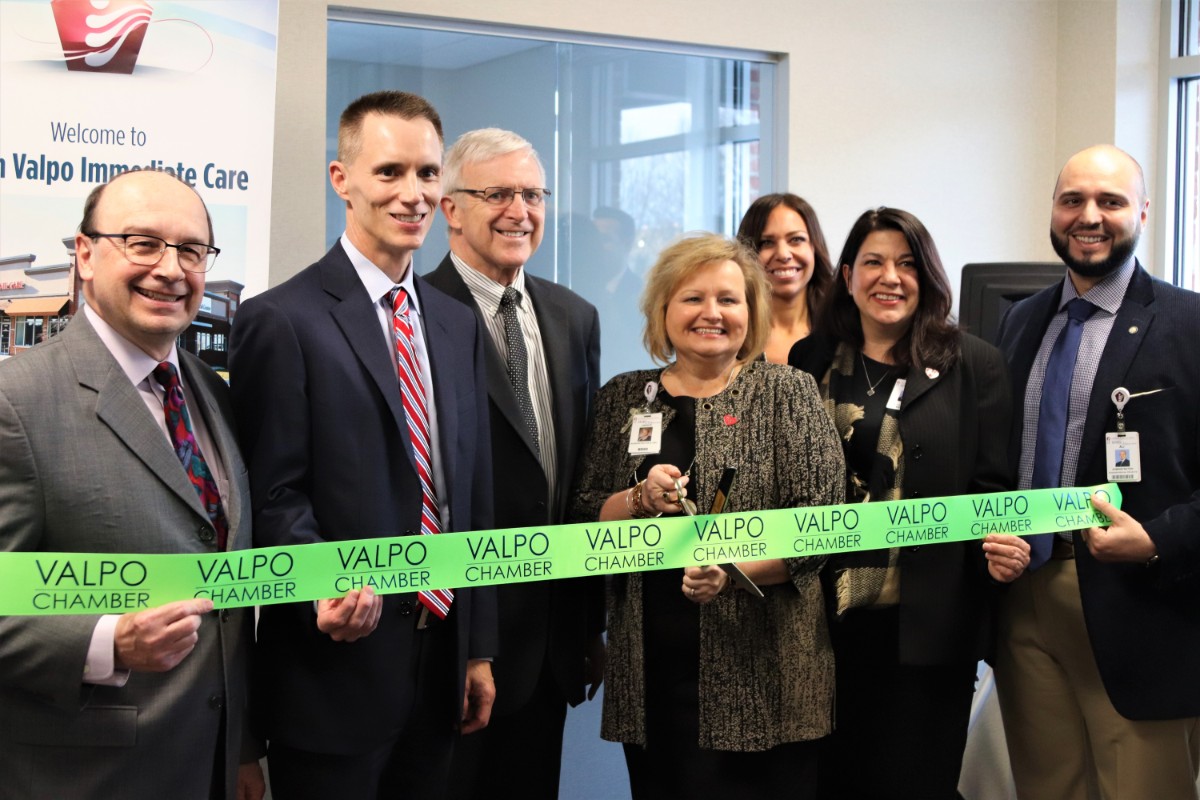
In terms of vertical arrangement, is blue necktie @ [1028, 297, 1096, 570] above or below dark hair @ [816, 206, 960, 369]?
below

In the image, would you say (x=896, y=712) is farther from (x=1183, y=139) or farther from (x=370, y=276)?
(x=1183, y=139)

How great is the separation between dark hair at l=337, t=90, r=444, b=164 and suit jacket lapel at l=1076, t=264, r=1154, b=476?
6.02ft

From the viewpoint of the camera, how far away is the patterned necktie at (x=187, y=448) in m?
2.07

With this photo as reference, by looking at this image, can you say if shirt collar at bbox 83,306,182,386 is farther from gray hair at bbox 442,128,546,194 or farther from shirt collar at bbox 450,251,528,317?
gray hair at bbox 442,128,546,194

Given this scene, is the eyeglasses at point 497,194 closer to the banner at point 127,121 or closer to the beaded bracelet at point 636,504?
the beaded bracelet at point 636,504

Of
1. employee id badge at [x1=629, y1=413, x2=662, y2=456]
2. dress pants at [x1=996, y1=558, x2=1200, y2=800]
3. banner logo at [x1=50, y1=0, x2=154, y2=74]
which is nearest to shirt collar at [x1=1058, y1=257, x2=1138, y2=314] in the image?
dress pants at [x1=996, y1=558, x2=1200, y2=800]

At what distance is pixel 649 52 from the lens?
6.25 m

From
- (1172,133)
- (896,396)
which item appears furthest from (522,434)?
(1172,133)

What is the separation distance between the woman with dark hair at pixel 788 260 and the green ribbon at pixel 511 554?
112 cm

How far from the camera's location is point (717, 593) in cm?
258

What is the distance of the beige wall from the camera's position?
645cm

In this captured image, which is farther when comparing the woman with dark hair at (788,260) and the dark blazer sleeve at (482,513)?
the woman with dark hair at (788,260)

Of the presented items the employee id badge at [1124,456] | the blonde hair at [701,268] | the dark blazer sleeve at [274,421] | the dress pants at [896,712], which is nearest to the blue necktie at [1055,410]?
the employee id badge at [1124,456]

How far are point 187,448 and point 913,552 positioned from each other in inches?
72.0
